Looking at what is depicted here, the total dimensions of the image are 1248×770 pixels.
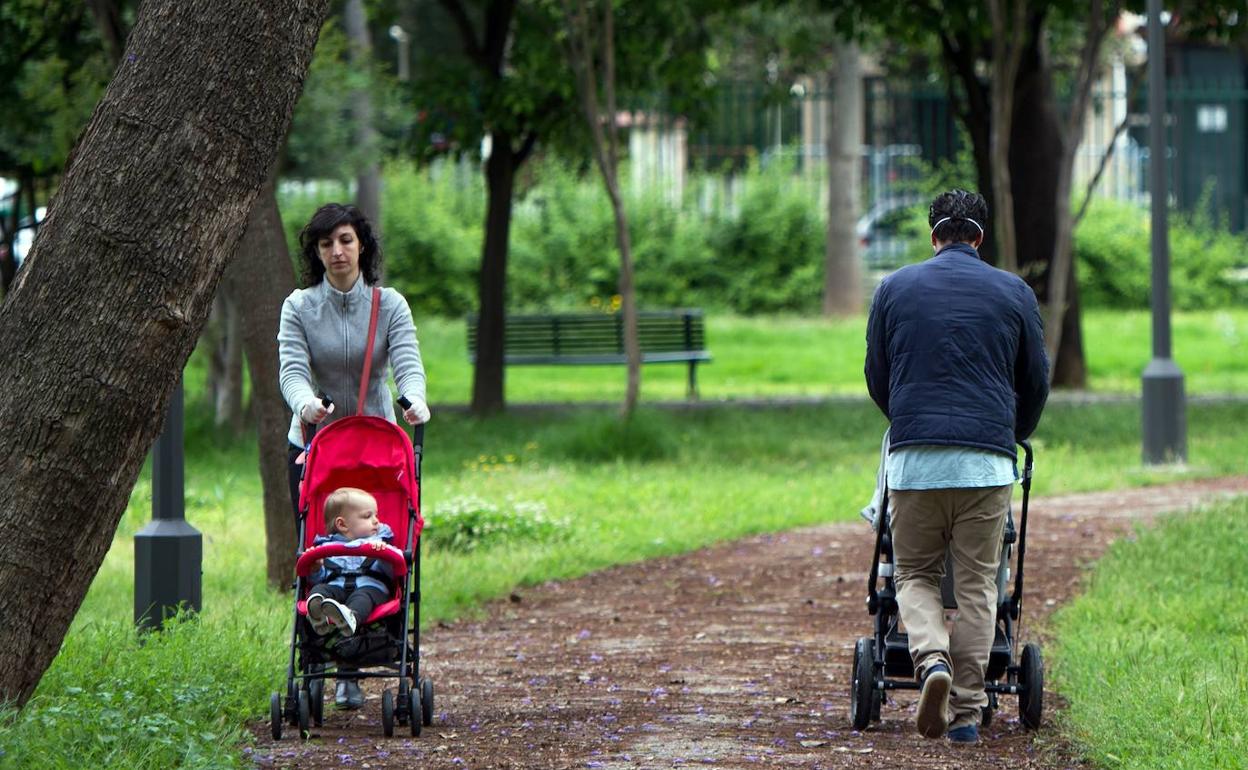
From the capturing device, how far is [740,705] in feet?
22.2

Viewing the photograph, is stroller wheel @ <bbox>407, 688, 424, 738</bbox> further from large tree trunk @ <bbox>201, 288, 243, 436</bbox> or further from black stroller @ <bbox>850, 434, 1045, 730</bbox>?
large tree trunk @ <bbox>201, 288, 243, 436</bbox>

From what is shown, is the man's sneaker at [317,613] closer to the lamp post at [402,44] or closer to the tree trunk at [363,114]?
the tree trunk at [363,114]

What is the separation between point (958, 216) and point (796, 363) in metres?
18.9

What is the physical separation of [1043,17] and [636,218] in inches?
542

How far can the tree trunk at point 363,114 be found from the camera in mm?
18984

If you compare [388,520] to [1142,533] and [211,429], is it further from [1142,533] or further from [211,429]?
[211,429]

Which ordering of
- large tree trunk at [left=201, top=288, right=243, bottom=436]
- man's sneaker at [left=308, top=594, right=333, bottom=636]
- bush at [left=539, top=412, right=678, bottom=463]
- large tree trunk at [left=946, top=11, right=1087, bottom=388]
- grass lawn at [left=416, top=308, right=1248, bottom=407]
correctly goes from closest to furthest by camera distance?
1. man's sneaker at [left=308, top=594, right=333, bottom=636]
2. bush at [left=539, top=412, right=678, bottom=463]
3. large tree trunk at [left=201, top=288, right=243, bottom=436]
4. large tree trunk at [left=946, top=11, right=1087, bottom=388]
5. grass lawn at [left=416, top=308, right=1248, bottom=407]

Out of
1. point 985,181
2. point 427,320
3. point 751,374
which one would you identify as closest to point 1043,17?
point 985,181

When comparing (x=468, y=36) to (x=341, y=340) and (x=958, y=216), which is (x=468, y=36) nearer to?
(x=341, y=340)

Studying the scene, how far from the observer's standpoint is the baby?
19.5 feet

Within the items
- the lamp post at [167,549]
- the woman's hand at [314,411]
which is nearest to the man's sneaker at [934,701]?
the woman's hand at [314,411]

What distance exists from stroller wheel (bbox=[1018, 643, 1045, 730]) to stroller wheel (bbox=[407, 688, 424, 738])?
1947mm

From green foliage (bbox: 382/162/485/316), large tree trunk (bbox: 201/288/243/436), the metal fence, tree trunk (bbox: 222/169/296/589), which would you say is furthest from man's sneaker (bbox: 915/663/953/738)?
green foliage (bbox: 382/162/485/316)

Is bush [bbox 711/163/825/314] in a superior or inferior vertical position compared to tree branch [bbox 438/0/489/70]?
inferior
